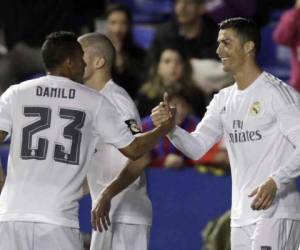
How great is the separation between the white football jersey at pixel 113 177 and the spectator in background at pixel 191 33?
135 inches

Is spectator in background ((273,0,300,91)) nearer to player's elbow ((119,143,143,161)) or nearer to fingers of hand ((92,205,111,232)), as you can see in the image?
fingers of hand ((92,205,111,232))

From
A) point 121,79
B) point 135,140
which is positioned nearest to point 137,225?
point 135,140

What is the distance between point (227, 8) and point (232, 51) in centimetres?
425

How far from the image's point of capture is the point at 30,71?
12.5 m

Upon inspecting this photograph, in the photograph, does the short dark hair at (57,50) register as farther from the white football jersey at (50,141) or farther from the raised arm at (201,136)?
the raised arm at (201,136)

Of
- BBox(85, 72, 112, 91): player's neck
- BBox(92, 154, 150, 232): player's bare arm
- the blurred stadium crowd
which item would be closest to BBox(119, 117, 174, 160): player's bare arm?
BBox(92, 154, 150, 232): player's bare arm

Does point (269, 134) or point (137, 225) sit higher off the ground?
point (269, 134)

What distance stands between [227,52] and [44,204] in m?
1.55

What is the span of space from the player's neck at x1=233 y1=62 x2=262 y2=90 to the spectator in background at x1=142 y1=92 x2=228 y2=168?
2.13 meters

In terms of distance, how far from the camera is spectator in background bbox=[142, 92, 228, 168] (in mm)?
10477

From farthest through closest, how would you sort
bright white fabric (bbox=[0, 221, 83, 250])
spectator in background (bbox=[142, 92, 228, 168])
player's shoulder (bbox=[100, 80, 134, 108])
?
spectator in background (bbox=[142, 92, 228, 168]) → player's shoulder (bbox=[100, 80, 134, 108]) → bright white fabric (bbox=[0, 221, 83, 250])

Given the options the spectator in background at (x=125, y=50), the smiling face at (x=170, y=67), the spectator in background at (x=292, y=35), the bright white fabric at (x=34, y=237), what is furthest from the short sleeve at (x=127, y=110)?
the spectator in background at (x=292, y=35)

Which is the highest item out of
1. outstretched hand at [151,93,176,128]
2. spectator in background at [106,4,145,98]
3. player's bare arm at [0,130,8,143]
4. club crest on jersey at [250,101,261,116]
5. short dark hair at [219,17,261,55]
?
spectator in background at [106,4,145,98]

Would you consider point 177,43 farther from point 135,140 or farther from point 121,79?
point 135,140
